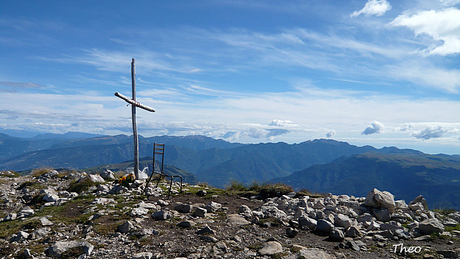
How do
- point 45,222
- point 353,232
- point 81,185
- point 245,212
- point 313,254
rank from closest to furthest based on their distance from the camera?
point 313,254, point 45,222, point 353,232, point 245,212, point 81,185

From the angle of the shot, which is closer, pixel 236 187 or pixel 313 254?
pixel 313 254

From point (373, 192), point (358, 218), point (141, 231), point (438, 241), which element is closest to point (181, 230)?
point (141, 231)

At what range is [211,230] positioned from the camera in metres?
8.54

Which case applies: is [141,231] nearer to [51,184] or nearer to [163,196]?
[163,196]

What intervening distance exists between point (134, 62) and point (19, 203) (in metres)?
11.6

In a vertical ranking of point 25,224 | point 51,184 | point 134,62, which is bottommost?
point 51,184

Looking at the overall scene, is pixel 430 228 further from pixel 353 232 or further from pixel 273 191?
pixel 273 191

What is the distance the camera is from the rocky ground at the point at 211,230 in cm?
711

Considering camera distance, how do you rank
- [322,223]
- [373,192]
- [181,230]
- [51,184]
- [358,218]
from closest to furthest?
1. [181,230]
2. [322,223]
3. [358,218]
4. [373,192]
5. [51,184]

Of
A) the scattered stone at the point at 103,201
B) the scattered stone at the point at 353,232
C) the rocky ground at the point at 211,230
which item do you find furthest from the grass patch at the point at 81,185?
the scattered stone at the point at 353,232

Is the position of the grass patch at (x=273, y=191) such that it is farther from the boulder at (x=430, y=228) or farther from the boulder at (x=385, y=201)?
the boulder at (x=430, y=228)

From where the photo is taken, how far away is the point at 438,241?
8742mm

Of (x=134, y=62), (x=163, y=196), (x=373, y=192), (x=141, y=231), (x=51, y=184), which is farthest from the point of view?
(x=134, y=62)

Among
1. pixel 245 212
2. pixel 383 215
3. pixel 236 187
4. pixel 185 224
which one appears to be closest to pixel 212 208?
pixel 245 212
